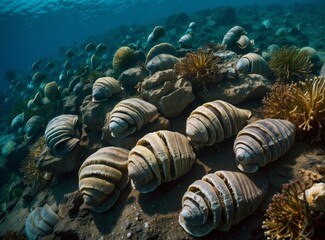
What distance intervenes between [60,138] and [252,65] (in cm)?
534

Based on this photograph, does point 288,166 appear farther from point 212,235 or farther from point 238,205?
point 212,235

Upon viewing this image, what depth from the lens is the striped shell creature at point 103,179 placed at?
444 cm

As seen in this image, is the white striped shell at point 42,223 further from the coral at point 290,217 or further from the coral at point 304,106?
the coral at point 304,106

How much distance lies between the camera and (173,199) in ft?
14.0

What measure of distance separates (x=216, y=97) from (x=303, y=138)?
2.06m

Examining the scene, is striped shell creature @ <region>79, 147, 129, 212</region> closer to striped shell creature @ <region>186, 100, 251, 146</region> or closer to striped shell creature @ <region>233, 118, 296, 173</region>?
striped shell creature @ <region>186, 100, 251, 146</region>

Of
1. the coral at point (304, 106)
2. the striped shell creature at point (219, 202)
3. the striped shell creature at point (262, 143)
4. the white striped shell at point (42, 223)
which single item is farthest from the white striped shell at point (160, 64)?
the white striped shell at point (42, 223)

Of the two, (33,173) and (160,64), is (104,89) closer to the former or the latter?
(160,64)

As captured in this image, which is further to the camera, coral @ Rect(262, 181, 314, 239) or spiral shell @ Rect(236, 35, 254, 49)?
spiral shell @ Rect(236, 35, 254, 49)

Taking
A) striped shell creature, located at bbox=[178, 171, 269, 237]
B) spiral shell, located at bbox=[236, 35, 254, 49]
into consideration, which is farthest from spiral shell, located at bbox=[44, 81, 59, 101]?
striped shell creature, located at bbox=[178, 171, 269, 237]

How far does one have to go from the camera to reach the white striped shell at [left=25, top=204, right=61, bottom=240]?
17.6 ft

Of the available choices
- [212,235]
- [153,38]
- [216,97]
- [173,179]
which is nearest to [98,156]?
[173,179]

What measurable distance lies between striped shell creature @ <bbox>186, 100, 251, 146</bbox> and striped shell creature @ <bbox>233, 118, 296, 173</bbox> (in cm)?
47

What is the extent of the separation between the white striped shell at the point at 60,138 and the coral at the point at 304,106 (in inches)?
194
